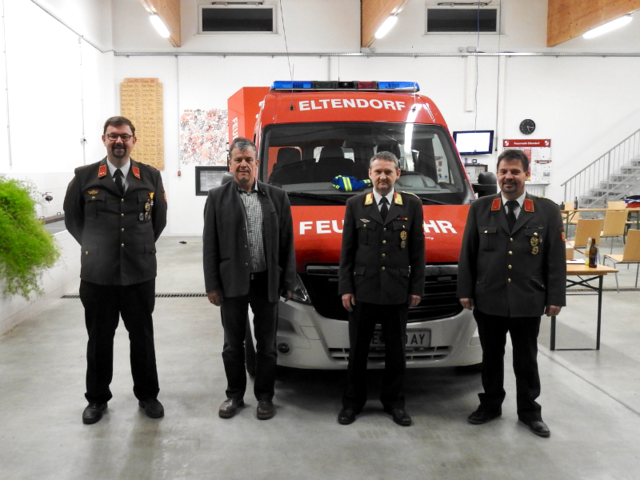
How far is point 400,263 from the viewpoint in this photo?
3186 mm

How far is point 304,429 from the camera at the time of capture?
3.24 meters

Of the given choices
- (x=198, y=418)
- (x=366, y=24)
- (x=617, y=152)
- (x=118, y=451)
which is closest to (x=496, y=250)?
(x=198, y=418)

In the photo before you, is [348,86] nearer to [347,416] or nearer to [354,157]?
[354,157]

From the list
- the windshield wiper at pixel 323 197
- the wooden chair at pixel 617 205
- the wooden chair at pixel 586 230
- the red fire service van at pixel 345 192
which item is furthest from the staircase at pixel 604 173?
the windshield wiper at pixel 323 197

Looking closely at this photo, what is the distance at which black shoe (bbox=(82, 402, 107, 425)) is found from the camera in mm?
3306

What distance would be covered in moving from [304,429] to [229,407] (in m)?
0.47

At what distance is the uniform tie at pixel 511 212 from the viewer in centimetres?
314

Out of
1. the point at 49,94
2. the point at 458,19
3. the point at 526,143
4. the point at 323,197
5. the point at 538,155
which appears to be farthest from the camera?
the point at 538,155

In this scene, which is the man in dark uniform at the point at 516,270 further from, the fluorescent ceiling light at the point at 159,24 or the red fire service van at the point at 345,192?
the fluorescent ceiling light at the point at 159,24

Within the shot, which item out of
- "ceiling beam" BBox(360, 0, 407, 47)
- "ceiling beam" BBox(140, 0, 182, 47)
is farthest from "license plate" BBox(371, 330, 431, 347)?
"ceiling beam" BBox(140, 0, 182, 47)

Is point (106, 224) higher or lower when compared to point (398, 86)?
lower

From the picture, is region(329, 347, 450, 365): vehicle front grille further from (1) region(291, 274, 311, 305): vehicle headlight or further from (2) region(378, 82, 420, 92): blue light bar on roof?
(2) region(378, 82, 420, 92): blue light bar on roof

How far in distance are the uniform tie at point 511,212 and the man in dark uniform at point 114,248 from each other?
6.41 feet

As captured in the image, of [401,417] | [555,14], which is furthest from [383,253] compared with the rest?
[555,14]
